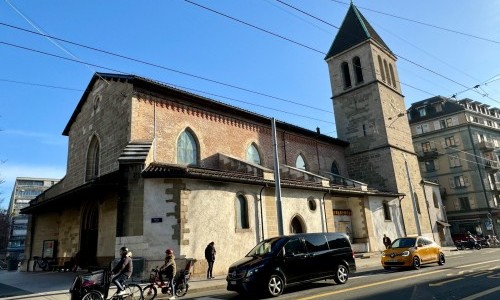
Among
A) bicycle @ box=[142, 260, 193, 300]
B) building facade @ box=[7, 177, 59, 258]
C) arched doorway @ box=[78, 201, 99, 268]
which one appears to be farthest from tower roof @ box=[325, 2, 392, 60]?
building facade @ box=[7, 177, 59, 258]

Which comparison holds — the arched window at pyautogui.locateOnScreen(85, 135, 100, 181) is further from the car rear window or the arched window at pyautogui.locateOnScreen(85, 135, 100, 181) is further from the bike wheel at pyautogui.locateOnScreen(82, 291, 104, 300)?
the car rear window

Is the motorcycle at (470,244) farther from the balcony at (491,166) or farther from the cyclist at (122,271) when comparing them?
the cyclist at (122,271)

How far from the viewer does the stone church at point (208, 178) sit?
15.1 meters

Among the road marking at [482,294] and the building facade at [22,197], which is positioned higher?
the building facade at [22,197]

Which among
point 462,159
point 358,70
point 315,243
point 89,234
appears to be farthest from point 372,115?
point 89,234

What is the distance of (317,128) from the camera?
32.7 m

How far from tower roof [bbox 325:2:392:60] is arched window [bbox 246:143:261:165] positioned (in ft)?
57.5

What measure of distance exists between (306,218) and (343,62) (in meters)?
21.1

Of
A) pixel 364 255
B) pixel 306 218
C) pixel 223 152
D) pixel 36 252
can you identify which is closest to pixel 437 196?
pixel 364 255

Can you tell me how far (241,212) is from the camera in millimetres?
17719

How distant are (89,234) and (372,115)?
25.9m

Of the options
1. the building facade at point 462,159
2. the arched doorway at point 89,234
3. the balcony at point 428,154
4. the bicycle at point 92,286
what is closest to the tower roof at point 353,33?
the building facade at point 462,159

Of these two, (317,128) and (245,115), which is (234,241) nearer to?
(245,115)

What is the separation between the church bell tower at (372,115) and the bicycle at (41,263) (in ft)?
85.2
